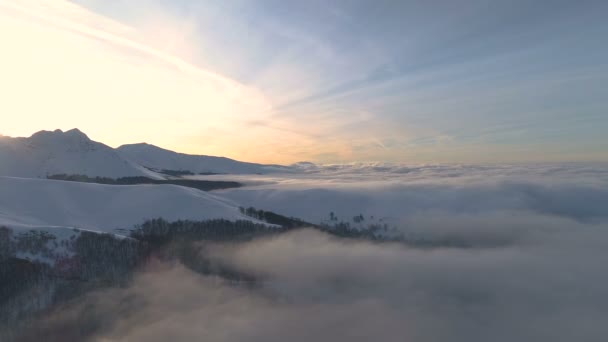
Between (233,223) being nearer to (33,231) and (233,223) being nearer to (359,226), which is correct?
(33,231)

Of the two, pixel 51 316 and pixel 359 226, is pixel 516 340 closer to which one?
pixel 51 316

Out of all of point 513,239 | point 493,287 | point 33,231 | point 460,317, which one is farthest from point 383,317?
point 513,239

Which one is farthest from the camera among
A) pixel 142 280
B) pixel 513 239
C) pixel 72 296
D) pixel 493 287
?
pixel 513 239

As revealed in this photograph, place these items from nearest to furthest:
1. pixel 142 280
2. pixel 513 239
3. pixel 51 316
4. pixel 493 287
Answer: pixel 51 316, pixel 142 280, pixel 493 287, pixel 513 239

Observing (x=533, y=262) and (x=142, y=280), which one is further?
(x=533, y=262)

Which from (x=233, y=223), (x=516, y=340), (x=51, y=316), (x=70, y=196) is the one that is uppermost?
(x=70, y=196)

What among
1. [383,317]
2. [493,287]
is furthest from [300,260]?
[493,287]

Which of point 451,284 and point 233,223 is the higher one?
point 233,223
